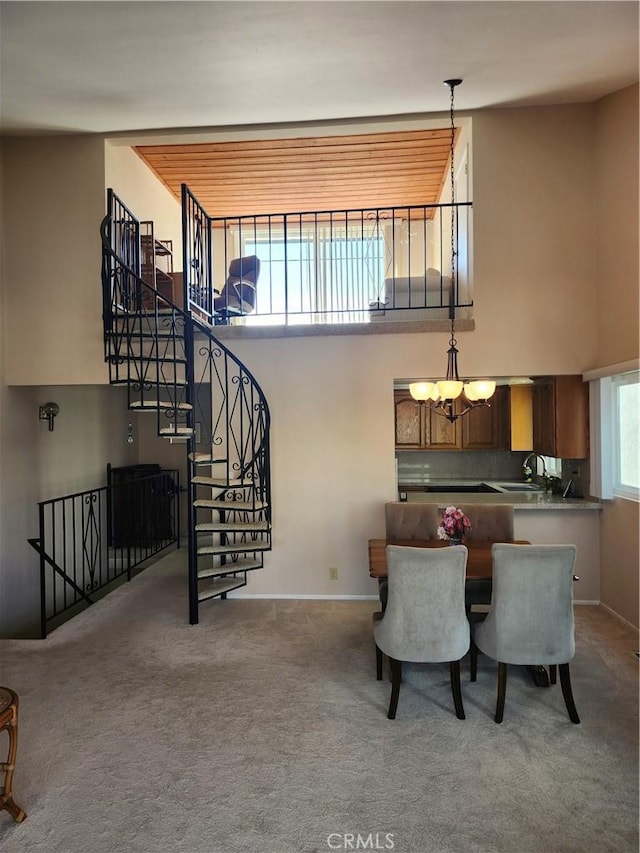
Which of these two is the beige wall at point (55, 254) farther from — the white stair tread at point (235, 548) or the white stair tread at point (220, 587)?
the white stair tread at point (220, 587)

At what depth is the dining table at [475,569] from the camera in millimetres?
2933

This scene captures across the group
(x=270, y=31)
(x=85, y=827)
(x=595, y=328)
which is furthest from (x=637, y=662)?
(x=270, y=31)

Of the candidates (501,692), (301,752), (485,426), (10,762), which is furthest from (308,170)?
(10,762)

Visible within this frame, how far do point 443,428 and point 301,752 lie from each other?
4405 mm

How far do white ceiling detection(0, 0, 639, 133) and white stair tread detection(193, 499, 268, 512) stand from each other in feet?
11.0

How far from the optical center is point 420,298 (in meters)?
4.88

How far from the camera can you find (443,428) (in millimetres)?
6078

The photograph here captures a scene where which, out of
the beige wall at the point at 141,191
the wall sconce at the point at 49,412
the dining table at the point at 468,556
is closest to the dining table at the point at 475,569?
the dining table at the point at 468,556

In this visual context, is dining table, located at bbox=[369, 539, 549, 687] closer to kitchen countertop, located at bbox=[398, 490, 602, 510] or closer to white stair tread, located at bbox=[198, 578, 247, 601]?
kitchen countertop, located at bbox=[398, 490, 602, 510]

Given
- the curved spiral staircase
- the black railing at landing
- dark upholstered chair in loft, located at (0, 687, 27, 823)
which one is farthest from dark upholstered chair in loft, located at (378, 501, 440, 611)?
the black railing at landing

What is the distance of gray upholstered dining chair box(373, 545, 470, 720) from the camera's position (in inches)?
102

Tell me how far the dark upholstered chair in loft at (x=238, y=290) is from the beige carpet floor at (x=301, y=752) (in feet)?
10.8

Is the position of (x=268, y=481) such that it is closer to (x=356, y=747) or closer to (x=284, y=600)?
(x=284, y=600)

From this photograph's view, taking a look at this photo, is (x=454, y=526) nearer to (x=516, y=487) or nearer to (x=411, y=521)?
(x=411, y=521)
